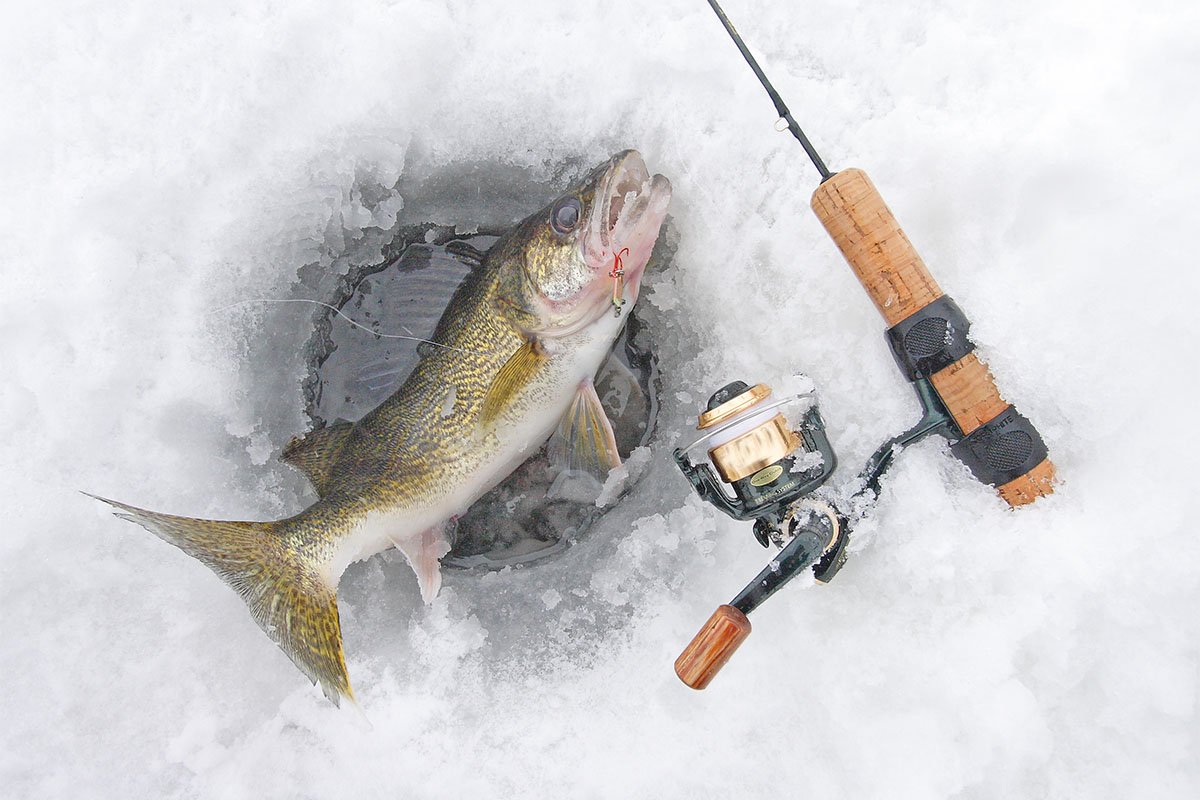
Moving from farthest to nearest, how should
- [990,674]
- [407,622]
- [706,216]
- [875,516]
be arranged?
[407,622] → [706,216] → [875,516] → [990,674]

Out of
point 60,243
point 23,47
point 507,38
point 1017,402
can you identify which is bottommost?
point 1017,402

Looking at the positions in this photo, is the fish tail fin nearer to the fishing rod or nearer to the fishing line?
the fishing line

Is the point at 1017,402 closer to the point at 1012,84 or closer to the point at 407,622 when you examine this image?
the point at 1012,84

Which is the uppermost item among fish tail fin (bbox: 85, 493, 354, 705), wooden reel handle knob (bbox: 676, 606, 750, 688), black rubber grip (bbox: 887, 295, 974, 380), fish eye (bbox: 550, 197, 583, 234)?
fish eye (bbox: 550, 197, 583, 234)

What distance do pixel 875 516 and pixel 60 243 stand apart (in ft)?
10.1

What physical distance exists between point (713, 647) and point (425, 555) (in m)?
1.31

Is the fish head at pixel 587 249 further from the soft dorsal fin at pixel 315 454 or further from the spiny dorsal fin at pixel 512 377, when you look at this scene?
the soft dorsal fin at pixel 315 454

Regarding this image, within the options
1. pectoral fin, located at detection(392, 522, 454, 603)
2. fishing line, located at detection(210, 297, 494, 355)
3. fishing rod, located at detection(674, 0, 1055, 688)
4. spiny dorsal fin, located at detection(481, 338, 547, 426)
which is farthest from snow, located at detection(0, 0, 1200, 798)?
spiny dorsal fin, located at detection(481, 338, 547, 426)

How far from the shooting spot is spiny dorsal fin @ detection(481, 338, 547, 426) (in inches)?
105

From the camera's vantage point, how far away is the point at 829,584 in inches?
102

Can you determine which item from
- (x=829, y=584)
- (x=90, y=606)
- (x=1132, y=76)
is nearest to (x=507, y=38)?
(x=1132, y=76)

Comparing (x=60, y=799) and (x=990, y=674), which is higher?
(x=60, y=799)

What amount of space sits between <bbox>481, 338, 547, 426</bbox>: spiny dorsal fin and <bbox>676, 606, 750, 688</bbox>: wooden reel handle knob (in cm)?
111

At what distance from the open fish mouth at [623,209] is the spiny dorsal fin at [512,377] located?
1.30 feet
